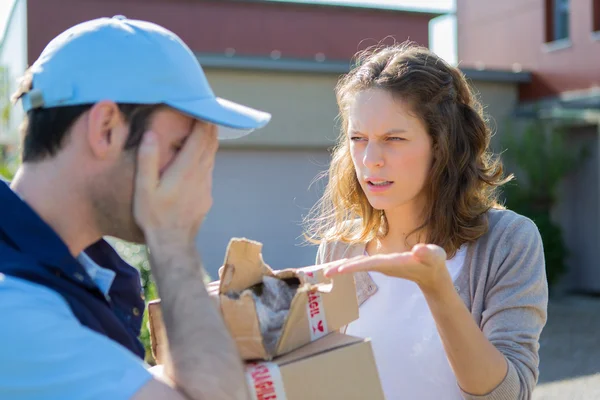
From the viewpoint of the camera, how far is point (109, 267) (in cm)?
173

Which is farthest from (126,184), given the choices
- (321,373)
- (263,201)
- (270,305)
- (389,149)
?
(263,201)

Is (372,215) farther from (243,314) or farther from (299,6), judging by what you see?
(299,6)

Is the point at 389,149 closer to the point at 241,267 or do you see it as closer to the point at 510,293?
the point at 510,293

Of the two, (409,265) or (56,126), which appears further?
(409,265)

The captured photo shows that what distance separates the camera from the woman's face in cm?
222

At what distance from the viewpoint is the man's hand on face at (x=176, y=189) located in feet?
4.76

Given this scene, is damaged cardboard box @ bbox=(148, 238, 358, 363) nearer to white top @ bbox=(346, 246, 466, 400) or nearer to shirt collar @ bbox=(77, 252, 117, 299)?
shirt collar @ bbox=(77, 252, 117, 299)

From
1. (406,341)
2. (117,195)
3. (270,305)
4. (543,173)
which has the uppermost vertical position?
(117,195)

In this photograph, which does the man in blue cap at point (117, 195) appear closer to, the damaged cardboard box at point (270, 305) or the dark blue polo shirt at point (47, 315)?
the dark blue polo shirt at point (47, 315)

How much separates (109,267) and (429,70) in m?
1.16

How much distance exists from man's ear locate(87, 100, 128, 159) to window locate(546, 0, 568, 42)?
1158 centimetres

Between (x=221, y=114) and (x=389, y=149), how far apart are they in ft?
2.70

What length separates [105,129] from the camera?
1.42 meters

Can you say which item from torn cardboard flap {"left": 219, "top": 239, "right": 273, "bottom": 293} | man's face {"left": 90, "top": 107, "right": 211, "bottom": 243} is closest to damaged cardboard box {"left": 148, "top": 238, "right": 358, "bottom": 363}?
torn cardboard flap {"left": 219, "top": 239, "right": 273, "bottom": 293}
